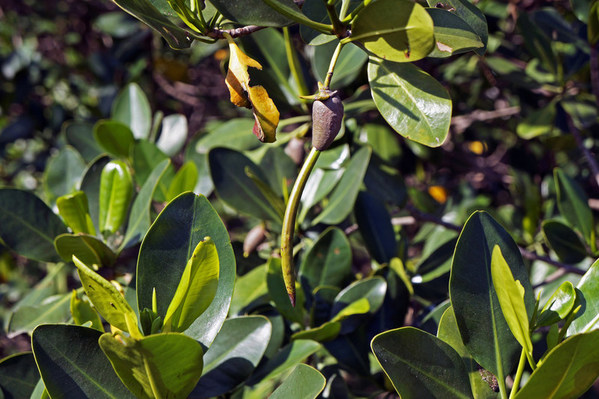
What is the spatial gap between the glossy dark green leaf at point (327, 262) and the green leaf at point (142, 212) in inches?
10.5

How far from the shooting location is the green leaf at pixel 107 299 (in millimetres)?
492

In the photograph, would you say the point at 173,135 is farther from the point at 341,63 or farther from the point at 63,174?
the point at 341,63

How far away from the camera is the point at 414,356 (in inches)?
23.0

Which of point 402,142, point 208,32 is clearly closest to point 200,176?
point 208,32

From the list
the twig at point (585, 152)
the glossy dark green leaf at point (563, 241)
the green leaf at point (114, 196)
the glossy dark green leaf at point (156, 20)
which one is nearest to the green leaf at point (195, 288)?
the glossy dark green leaf at point (156, 20)

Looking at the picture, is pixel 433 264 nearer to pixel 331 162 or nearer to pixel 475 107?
pixel 331 162

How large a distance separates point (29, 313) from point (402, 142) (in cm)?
99

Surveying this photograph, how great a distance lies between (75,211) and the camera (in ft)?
2.61

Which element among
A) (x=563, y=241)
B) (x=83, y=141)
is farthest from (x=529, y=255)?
(x=83, y=141)

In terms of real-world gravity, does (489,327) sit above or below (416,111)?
below

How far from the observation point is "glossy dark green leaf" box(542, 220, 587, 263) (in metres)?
0.96

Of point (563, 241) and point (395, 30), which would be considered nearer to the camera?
point (395, 30)

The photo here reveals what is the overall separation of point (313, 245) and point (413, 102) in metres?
0.35

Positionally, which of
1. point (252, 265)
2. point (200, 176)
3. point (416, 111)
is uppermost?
point (416, 111)
